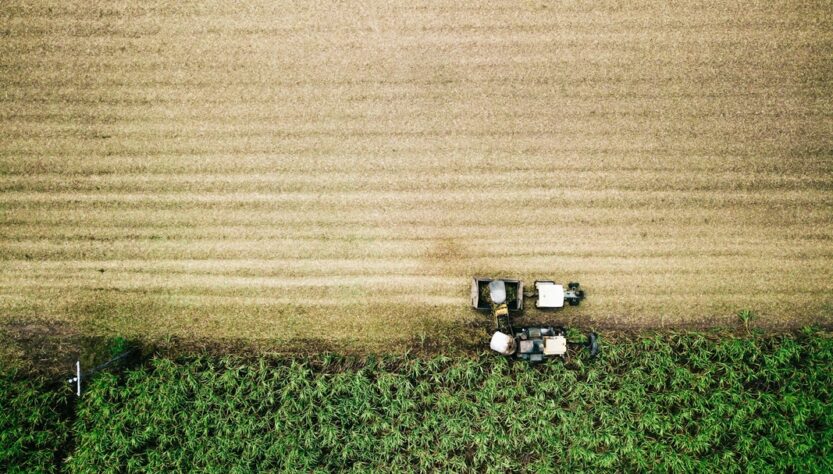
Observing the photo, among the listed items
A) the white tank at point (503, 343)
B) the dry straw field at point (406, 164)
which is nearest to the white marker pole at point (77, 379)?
the dry straw field at point (406, 164)

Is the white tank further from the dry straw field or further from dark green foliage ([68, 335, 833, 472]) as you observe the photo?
the dry straw field

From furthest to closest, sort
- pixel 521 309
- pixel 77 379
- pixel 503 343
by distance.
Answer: pixel 521 309 < pixel 503 343 < pixel 77 379

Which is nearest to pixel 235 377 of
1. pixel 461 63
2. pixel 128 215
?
pixel 128 215

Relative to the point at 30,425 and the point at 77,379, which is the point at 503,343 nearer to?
the point at 77,379

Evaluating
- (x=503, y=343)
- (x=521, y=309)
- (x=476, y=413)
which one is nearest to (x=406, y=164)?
(x=521, y=309)

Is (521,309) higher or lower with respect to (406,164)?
lower

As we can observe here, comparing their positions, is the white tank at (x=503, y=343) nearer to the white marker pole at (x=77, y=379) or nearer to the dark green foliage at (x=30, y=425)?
the white marker pole at (x=77, y=379)

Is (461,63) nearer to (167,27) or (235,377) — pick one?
(167,27)

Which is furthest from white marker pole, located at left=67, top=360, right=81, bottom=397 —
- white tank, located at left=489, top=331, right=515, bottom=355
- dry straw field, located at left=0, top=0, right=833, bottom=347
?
white tank, located at left=489, top=331, right=515, bottom=355
